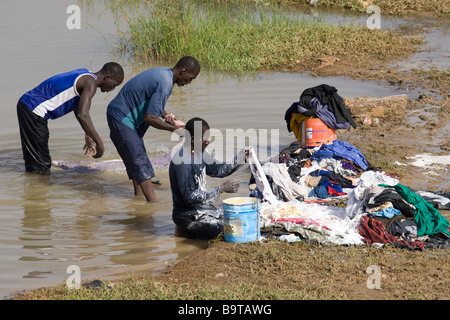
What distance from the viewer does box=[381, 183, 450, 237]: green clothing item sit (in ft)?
19.0

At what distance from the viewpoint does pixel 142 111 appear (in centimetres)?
720

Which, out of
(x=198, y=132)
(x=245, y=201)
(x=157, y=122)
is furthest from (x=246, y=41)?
(x=245, y=201)

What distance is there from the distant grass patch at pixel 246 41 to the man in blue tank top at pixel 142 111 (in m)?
5.57

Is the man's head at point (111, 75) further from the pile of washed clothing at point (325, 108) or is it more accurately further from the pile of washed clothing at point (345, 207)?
the pile of washed clothing at point (325, 108)

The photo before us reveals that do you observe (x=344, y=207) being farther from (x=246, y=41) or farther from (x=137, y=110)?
(x=246, y=41)

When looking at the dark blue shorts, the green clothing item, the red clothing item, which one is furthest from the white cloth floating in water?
the green clothing item

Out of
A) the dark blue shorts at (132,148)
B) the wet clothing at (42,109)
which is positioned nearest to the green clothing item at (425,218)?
the dark blue shorts at (132,148)

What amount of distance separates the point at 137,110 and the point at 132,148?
1.40 feet

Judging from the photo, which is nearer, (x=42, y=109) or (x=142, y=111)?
(x=142, y=111)

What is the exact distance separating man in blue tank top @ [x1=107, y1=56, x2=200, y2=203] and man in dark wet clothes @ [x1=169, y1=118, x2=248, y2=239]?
0.95 meters

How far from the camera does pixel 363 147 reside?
8.89 metres

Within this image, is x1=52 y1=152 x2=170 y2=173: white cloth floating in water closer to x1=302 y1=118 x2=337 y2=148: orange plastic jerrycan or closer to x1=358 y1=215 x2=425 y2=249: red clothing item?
x1=302 y1=118 x2=337 y2=148: orange plastic jerrycan

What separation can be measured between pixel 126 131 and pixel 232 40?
20.8 ft

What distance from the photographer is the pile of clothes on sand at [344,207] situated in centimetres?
582
